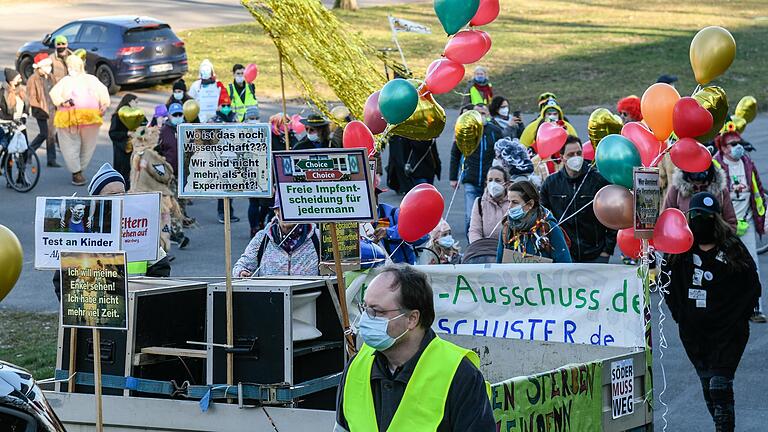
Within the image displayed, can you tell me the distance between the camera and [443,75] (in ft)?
30.0

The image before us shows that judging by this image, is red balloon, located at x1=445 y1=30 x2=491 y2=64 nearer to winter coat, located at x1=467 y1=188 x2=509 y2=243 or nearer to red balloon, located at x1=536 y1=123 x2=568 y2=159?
winter coat, located at x1=467 y1=188 x2=509 y2=243

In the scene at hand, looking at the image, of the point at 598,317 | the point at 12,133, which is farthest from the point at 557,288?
the point at 12,133

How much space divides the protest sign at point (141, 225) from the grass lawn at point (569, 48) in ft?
64.9

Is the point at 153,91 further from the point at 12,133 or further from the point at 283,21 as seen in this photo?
the point at 283,21

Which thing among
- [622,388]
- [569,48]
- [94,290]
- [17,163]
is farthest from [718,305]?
[569,48]

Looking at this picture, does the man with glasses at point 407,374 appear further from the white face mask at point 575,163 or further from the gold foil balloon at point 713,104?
the white face mask at point 575,163

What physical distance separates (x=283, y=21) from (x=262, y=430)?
321 centimetres

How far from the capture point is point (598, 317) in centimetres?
802

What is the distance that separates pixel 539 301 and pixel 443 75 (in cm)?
193

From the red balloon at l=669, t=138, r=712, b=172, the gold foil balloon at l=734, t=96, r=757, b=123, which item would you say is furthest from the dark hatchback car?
the red balloon at l=669, t=138, r=712, b=172

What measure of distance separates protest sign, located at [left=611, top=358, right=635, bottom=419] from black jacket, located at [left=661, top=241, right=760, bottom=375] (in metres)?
1.26

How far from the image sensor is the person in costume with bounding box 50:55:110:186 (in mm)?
19688

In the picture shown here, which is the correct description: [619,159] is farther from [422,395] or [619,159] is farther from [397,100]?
[422,395]

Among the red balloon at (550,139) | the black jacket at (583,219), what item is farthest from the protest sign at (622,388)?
the red balloon at (550,139)
